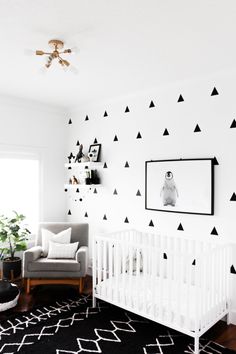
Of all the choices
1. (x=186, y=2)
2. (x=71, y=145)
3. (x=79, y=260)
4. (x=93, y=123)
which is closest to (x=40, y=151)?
(x=71, y=145)

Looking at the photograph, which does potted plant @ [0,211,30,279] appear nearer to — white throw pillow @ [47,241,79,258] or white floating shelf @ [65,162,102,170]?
white throw pillow @ [47,241,79,258]

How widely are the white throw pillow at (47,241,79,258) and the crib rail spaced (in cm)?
44

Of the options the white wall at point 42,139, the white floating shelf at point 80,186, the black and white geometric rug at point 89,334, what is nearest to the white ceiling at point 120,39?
the white wall at point 42,139

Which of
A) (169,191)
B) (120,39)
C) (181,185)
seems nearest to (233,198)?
(181,185)

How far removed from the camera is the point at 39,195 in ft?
14.9

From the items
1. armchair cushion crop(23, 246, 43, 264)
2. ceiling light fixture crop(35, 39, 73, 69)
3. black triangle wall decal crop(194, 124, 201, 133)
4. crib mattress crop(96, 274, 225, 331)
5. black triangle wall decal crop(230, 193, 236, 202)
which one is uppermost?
ceiling light fixture crop(35, 39, 73, 69)

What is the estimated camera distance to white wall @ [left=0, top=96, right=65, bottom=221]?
413 cm

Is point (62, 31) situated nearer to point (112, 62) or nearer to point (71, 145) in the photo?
point (112, 62)

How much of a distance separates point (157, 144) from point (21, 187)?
2.08 m

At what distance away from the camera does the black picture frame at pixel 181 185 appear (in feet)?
10.3

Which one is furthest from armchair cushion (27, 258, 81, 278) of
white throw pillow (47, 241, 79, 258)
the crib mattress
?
the crib mattress

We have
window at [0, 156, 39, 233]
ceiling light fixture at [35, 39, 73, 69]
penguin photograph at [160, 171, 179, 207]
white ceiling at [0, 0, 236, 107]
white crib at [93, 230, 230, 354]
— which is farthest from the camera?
window at [0, 156, 39, 233]

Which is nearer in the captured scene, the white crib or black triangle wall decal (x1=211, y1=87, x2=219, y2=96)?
the white crib

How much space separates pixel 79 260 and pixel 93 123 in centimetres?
192
